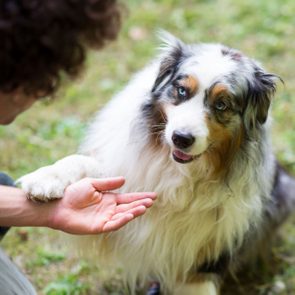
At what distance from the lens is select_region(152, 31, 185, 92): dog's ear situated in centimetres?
250

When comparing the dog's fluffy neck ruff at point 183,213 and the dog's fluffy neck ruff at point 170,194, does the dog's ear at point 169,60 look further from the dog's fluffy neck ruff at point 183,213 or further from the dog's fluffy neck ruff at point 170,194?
the dog's fluffy neck ruff at point 183,213

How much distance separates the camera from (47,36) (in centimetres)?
166

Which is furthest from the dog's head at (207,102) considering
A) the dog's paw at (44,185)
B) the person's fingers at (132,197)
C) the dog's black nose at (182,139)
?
the dog's paw at (44,185)

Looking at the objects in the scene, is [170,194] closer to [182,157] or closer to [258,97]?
[182,157]

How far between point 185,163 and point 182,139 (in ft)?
0.61

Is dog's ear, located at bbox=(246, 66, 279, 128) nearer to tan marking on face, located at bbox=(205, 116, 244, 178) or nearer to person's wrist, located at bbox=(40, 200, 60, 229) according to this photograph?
tan marking on face, located at bbox=(205, 116, 244, 178)

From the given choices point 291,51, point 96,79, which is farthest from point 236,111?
point 291,51

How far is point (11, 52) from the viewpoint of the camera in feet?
5.48

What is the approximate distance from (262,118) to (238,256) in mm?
796

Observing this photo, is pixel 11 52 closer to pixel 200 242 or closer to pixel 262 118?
pixel 262 118

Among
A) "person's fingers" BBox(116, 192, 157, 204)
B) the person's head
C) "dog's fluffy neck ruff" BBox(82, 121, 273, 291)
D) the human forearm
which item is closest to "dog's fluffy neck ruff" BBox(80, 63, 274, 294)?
"dog's fluffy neck ruff" BBox(82, 121, 273, 291)

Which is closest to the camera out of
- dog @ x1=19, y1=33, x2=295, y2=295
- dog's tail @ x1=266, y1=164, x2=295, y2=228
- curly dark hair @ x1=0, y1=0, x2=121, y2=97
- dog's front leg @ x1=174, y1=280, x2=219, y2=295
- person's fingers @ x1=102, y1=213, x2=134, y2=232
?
curly dark hair @ x1=0, y1=0, x2=121, y2=97

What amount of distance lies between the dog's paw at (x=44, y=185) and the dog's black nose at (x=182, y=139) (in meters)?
0.49

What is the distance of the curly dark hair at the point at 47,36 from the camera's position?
1.62 meters
